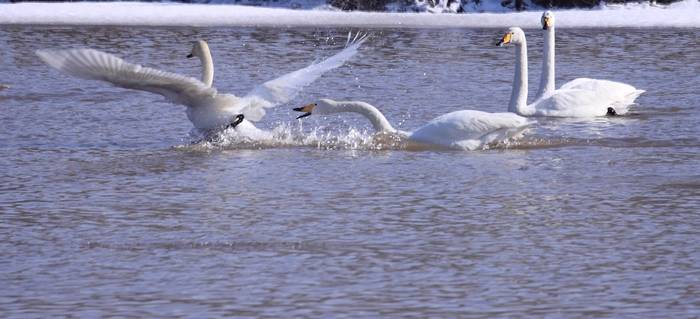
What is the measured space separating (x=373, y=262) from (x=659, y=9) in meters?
17.0

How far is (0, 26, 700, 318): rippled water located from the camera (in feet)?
17.5

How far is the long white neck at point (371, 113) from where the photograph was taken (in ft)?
31.3

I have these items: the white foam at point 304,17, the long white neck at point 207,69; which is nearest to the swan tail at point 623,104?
the long white neck at point 207,69

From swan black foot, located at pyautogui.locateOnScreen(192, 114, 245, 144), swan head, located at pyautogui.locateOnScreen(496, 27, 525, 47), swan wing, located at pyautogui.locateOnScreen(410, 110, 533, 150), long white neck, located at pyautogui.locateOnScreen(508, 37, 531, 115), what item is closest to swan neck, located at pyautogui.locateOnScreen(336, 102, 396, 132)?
swan wing, located at pyautogui.locateOnScreen(410, 110, 533, 150)

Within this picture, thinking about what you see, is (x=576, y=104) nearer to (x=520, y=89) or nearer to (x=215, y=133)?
(x=520, y=89)

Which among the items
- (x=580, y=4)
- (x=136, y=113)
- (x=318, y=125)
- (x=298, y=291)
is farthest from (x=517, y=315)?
(x=580, y=4)

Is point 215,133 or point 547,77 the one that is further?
point 547,77

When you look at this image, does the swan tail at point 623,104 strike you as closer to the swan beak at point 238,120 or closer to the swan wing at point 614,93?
the swan wing at point 614,93

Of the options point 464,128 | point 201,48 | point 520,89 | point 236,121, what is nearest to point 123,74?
point 236,121

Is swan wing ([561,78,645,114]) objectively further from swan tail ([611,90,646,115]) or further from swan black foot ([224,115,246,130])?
swan black foot ([224,115,246,130])

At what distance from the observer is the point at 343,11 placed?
22406mm

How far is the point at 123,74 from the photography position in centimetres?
878

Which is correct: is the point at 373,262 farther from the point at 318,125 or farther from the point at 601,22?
Result: the point at 601,22

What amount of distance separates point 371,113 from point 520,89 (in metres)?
2.45
